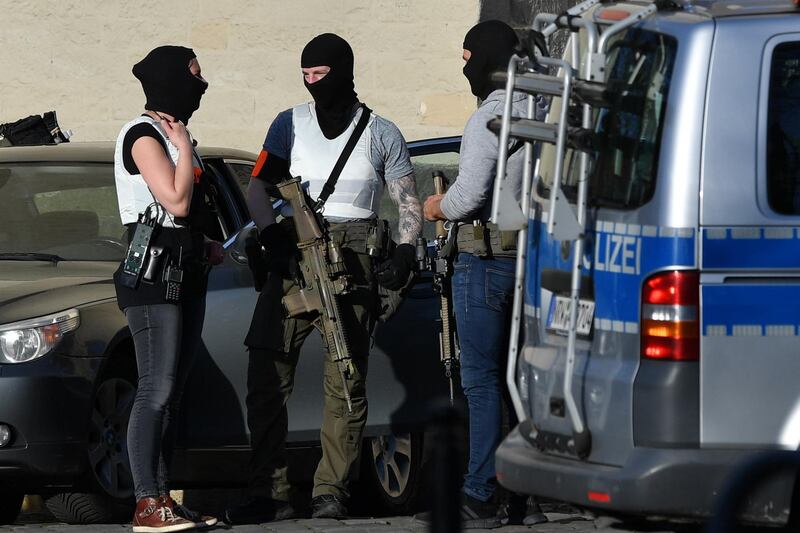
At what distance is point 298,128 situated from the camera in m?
6.95

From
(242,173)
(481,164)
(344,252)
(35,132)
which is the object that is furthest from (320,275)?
(35,132)

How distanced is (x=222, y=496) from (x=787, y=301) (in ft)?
15.9

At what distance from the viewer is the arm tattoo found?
22.6ft

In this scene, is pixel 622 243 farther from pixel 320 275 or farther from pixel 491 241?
pixel 320 275

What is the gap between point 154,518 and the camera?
636 centimetres

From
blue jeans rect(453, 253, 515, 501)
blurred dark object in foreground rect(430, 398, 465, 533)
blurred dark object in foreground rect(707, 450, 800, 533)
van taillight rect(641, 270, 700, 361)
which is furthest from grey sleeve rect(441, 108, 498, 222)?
blurred dark object in foreground rect(707, 450, 800, 533)

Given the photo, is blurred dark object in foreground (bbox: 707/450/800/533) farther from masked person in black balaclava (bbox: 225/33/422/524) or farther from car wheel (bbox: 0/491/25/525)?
car wheel (bbox: 0/491/25/525)

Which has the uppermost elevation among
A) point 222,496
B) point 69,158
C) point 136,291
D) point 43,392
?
point 69,158

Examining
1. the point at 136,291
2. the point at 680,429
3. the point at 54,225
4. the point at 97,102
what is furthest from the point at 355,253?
the point at 97,102

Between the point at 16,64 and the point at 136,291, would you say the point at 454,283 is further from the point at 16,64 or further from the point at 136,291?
the point at 16,64

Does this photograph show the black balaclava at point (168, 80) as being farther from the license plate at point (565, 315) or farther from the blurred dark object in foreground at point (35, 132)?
the blurred dark object in foreground at point (35, 132)

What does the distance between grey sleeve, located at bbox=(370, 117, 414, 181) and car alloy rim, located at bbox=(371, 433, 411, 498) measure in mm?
1262

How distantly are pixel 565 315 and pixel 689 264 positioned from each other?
0.59m

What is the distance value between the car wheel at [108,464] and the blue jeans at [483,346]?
1.41 m
